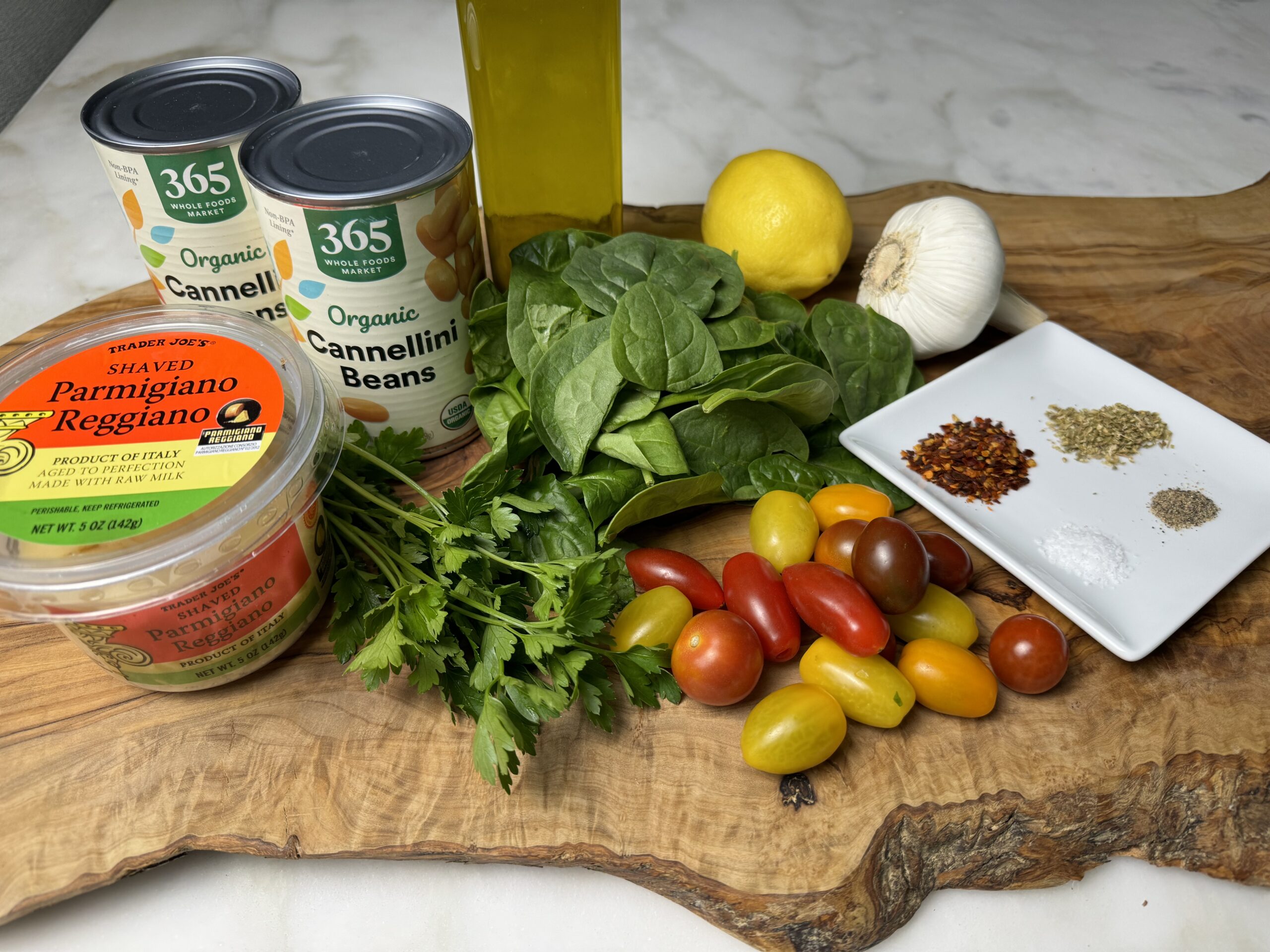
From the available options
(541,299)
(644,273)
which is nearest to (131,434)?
(541,299)

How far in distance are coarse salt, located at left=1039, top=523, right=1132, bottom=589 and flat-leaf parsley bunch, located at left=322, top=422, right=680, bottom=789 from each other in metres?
0.47

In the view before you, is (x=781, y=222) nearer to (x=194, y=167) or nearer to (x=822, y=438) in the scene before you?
(x=822, y=438)

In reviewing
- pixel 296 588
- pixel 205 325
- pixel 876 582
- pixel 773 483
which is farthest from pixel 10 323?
pixel 876 582

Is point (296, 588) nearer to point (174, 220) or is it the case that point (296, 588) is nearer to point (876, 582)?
point (174, 220)

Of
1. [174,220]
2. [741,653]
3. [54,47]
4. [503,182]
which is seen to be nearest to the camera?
[741,653]

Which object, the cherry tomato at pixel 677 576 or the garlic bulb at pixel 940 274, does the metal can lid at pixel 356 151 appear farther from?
the garlic bulb at pixel 940 274

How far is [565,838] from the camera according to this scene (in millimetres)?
858

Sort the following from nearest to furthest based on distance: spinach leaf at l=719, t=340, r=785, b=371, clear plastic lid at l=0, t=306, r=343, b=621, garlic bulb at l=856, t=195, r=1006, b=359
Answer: clear plastic lid at l=0, t=306, r=343, b=621
spinach leaf at l=719, t=340, r=785, b=371
garlic bulb at l=856, t=195, r=1006, b=359

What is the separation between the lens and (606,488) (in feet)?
3.35

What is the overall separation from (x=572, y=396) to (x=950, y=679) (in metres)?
0.48

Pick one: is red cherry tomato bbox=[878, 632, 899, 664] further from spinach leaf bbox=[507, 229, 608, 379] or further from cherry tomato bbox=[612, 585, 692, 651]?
spinach leaf bbox=[507, 229, 608, 379]

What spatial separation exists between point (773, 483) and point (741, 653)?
0.87 ft

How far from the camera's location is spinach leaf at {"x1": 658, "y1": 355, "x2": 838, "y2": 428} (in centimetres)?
102

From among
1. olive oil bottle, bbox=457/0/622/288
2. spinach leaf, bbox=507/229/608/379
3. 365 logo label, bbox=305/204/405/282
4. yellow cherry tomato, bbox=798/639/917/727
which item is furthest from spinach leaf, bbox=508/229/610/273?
yellow cherry tomato, bbox=798/639/917/727
